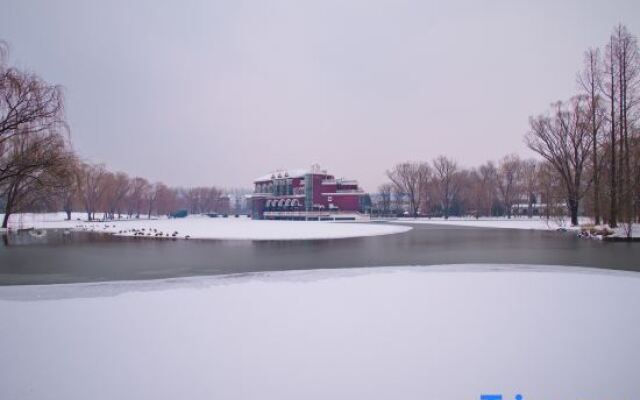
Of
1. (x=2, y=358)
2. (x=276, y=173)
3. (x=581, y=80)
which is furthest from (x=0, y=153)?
(x=276, y=173)

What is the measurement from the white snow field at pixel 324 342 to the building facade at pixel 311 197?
7560cm

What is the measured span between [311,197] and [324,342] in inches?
3207

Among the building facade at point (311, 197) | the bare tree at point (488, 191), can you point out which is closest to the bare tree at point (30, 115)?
the building facade at point (311, 197)

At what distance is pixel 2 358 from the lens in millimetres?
6625

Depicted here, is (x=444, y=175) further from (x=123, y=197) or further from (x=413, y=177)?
(x=123, y=197)

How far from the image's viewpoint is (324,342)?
7125mm

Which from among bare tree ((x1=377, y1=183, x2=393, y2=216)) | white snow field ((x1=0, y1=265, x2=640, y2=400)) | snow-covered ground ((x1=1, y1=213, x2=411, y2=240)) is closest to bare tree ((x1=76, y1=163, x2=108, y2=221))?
snow-covered ground ((x1=1, y1=213, x2=411, y2=240))

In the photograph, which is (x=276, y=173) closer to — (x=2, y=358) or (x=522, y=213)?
(x=522, y=213)

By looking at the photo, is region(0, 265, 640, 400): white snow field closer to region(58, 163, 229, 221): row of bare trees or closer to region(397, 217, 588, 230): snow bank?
region(397, 217, 588, 230): snow bank

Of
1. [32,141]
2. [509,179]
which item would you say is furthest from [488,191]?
[32,141]

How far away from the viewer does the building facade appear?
289 ft

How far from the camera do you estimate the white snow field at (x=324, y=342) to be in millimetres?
5500

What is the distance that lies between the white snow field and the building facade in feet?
248

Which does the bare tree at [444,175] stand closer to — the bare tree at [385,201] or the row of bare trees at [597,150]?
the bare tree at [385,201]
